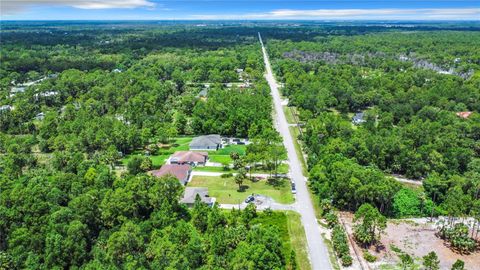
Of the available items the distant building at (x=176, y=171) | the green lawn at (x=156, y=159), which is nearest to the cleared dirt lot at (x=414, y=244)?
the distant building at (x=176, y=171)

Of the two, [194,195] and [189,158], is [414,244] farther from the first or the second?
[189,158]

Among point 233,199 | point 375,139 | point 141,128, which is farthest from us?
point 141,128

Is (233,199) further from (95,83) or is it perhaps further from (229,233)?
(95,83)

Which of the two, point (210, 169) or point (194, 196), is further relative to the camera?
point (210, 169)

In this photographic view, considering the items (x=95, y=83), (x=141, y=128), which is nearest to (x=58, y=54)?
(x=95, y=83)

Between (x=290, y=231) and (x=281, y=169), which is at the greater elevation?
(x=281, y=169)

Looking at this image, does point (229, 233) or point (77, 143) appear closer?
point (229, 233)

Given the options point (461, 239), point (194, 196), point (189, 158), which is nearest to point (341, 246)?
point (461, 239)

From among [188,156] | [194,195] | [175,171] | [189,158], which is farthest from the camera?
[188,156]
